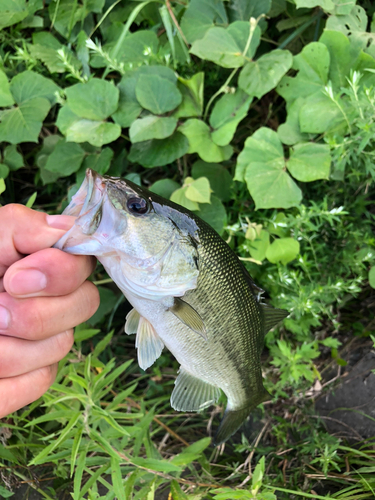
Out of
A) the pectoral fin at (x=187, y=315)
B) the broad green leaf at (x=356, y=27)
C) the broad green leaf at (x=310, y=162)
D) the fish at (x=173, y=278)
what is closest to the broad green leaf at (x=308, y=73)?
the broad green leaf at (x=356, y=27)

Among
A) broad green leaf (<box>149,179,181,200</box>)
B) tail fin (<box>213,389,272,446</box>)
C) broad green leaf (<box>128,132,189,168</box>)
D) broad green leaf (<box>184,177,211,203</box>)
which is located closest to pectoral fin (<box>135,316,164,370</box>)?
tail fin (<box>213,389,272,446</box>)

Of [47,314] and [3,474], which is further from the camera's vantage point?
[3,474]

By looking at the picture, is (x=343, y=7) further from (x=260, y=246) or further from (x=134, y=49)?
(x=260, y=246)

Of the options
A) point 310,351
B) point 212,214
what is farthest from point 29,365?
point 310,351

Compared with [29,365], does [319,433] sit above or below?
below

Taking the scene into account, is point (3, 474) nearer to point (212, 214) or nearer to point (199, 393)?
point (199, 393)

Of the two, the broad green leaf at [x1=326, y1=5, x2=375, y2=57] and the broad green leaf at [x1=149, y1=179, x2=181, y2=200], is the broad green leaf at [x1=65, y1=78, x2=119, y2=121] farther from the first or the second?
the broad green leaf at [x1=326, y1=5, x2=375, y2=57]
